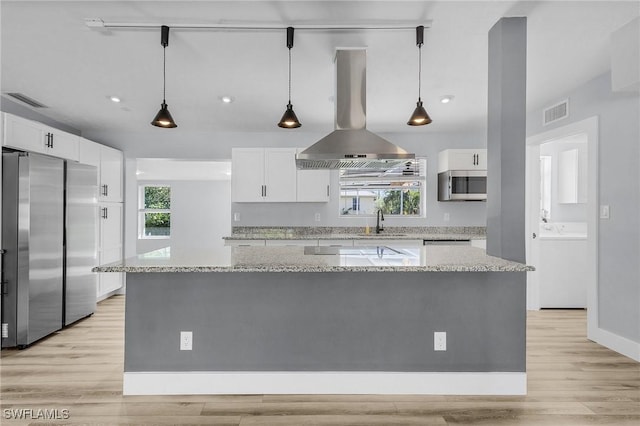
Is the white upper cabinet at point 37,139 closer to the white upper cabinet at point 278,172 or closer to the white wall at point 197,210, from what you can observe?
the white upper cabinet at point 278,172

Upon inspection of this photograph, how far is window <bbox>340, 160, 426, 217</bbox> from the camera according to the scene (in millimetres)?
5453

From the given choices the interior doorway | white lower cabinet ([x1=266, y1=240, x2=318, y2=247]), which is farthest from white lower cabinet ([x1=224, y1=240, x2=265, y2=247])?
the interior doorway

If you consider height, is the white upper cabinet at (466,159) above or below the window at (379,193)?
above

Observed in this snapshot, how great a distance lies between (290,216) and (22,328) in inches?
126

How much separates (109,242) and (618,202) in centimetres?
568

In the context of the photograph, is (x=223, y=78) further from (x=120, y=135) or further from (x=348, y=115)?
(x=120, y=135)

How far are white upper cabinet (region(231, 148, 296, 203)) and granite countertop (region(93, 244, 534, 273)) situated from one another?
2.26m

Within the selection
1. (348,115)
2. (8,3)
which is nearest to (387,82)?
(348,115)

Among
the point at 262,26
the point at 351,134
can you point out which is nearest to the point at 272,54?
the point at 262,26

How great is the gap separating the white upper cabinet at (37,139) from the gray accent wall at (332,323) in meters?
2.10

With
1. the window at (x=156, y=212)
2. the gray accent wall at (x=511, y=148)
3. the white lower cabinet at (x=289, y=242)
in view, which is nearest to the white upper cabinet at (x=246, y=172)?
the white lower cabinet at (x=289, y=242)

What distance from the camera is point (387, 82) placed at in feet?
11.1

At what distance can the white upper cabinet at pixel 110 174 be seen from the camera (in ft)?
15.4

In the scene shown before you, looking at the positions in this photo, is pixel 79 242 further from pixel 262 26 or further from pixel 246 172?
pixel 262 26
